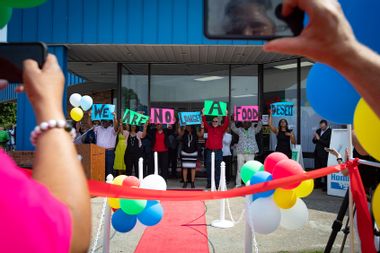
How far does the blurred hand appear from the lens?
33.1 inches

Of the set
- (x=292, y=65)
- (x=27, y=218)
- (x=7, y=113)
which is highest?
(x=292, y=65)

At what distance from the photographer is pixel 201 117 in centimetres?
976

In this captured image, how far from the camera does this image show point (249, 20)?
89 centimetres

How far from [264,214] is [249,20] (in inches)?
92.2

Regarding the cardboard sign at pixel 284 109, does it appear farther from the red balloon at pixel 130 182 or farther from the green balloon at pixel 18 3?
the green balloon at pixel 18 3

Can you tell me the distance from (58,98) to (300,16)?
0.62 meters

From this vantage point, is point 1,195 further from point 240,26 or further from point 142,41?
point 142,41

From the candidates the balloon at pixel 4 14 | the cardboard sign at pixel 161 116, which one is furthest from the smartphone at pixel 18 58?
the cardboard sign at pixel 161 116

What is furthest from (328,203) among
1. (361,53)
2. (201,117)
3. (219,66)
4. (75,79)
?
(75,79)

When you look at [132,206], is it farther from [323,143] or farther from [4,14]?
[323,143]

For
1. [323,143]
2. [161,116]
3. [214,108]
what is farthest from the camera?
[161,116]

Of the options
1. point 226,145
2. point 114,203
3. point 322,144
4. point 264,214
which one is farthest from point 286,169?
point 226,145

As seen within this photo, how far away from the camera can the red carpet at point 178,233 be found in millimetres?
4969

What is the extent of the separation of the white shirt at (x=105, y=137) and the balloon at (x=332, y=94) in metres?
7.93
